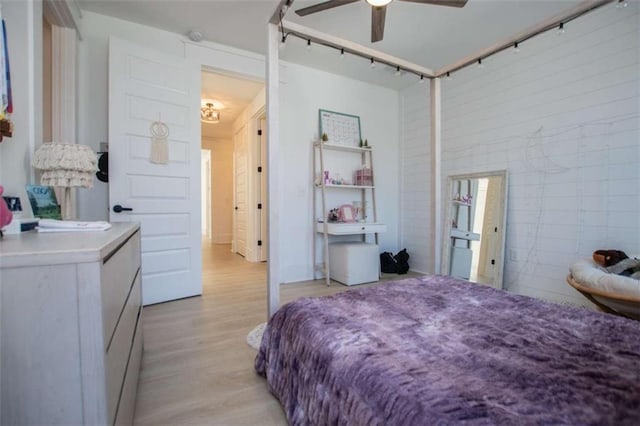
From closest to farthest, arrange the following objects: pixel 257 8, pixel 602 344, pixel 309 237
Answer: pixel 602 344
pixel 257 8
pixel 309 237

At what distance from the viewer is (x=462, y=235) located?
11.8 ft

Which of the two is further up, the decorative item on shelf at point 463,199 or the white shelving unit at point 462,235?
the decorative item on shelf at point 463,199

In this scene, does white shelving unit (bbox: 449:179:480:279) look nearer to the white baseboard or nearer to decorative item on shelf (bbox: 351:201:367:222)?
decorative item on shelf (bbox: 351:201:367:222)

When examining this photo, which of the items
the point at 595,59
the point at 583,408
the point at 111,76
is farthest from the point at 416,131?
the point at 583,408

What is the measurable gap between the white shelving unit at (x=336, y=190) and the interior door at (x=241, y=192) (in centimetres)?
187

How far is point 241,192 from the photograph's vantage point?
5.53 m

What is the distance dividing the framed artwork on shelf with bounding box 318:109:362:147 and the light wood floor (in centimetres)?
203

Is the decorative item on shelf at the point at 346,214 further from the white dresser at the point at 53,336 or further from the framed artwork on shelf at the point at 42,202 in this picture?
the white dresser at the point at 53,336

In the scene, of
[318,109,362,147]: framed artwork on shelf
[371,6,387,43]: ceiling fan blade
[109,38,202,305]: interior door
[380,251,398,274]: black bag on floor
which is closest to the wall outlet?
[380,251,398,274]: black bag on floor

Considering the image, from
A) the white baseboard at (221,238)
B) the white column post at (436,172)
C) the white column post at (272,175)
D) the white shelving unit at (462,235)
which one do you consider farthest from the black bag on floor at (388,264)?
the white baseboard at (221,238)

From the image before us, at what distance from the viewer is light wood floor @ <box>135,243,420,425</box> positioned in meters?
1.37

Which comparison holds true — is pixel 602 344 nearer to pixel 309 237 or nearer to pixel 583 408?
pixel 583 408

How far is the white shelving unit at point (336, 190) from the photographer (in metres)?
3.59

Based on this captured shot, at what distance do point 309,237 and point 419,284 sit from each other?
2.23 meters
